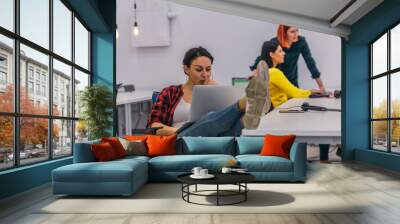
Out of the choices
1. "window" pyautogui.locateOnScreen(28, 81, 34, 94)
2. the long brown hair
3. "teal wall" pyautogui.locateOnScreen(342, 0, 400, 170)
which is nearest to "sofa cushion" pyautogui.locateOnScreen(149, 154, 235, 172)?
"window" pyautogui.locateOnScreen(28, 81, 34, 94)

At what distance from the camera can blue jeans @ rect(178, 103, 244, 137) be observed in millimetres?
8828

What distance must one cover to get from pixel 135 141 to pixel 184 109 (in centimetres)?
273

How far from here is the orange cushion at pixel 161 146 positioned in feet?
21.1

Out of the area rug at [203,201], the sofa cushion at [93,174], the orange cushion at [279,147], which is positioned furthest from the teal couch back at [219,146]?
the sofa cushion at [93,174]

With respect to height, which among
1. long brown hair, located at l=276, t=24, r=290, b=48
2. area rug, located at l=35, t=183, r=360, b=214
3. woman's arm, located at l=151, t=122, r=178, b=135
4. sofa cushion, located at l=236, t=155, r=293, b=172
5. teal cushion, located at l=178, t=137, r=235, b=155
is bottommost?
area rug, located at l=35, t=183, r=360, b=214

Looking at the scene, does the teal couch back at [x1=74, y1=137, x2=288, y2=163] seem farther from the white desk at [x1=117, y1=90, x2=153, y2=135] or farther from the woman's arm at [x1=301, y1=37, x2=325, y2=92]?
the woman's arm at [x1=301, y1=37, x2=325, y2=92]

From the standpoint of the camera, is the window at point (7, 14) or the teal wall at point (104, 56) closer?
the window at point (7, 14)

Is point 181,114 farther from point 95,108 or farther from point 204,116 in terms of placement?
point 95,108

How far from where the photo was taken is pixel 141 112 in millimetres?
9203

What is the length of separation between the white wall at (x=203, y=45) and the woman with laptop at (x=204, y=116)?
21 cm

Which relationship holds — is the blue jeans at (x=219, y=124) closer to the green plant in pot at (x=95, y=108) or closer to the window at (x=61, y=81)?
the green plant in pot at (x=95, y=108)

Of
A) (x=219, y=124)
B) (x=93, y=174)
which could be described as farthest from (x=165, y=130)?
(x=93, y=174)

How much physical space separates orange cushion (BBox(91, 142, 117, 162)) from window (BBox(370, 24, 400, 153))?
5585 mm

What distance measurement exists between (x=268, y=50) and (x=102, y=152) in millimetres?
5240
